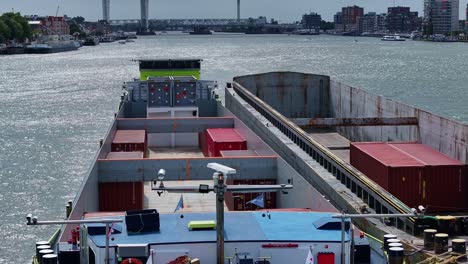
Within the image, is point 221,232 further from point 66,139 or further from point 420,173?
point 66,139

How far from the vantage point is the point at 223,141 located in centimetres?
3053

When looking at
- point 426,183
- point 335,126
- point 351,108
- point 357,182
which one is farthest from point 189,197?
point 351,108

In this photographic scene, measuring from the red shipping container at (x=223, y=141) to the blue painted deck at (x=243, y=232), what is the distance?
52.1 ft

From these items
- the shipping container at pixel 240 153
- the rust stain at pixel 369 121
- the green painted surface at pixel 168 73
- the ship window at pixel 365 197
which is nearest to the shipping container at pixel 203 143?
the rust stain at pixel 369 121

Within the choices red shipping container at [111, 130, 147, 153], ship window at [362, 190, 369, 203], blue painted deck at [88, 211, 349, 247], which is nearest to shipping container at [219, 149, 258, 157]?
red shipping container at [111, 130, 147, 153]

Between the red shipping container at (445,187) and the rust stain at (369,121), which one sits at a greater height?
the rust stain at (369,121)

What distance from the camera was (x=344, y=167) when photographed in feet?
79.6

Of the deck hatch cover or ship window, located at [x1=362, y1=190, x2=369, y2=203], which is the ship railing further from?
the deck hatch cover

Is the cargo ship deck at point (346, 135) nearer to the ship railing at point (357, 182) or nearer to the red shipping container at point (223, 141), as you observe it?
the ship railing at point (357, 182)

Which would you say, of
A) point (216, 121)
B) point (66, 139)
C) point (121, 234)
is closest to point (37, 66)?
point (66, 139)

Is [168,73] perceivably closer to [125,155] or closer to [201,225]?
[125,155]

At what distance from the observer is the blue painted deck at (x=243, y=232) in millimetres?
12562

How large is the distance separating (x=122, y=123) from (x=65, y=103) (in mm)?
46593

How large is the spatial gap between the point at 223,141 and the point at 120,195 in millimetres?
6849
